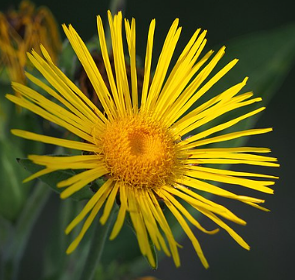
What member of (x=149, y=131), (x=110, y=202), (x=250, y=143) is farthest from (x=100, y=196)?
(x=250, y=143)

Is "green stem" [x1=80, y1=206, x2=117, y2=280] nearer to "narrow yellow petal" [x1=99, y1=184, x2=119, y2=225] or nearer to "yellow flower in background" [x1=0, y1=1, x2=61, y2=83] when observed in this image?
"narrow yellow petal" [x1=99, y1=184, x2=119, y2=225]

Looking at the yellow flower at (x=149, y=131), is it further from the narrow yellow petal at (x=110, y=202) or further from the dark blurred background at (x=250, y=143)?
the dark blurred background at (x=250, y=143)

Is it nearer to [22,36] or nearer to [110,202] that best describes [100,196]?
[110,202]

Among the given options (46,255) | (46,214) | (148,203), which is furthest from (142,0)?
(148,203)

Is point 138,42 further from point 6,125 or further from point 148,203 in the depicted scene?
point 148,203

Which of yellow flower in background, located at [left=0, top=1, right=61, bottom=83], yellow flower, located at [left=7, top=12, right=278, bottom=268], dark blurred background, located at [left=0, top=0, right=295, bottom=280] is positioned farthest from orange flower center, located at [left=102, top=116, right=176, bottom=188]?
dark blurred background, located at [left=0, top=0, right=295, bottom=280]

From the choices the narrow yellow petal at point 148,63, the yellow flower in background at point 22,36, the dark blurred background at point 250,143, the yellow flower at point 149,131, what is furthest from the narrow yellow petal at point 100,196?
the dark blurred background at point 250,143
